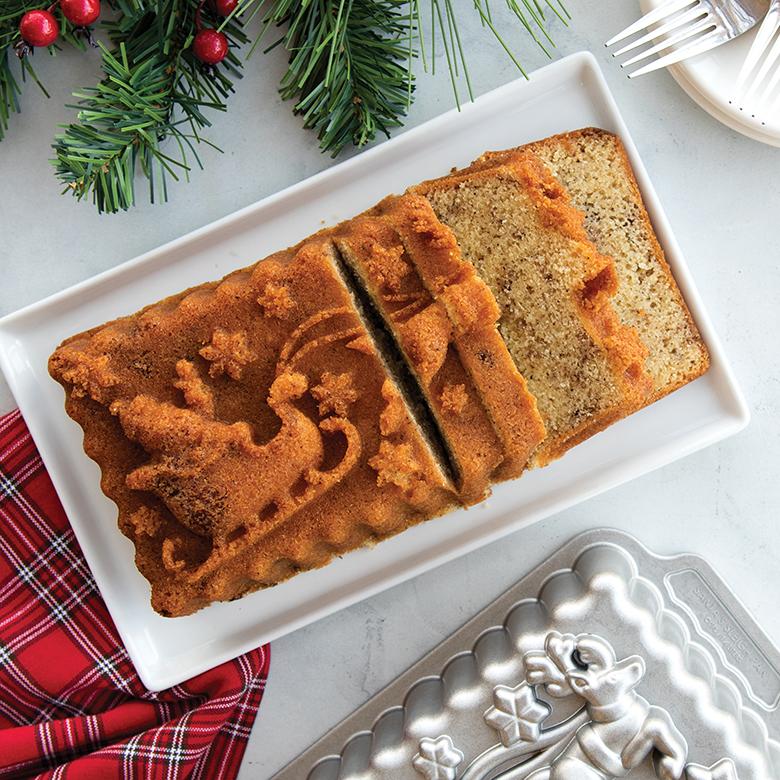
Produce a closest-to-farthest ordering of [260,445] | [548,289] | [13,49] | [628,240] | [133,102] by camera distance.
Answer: [260,445], [548,289], [133,102], [628,240], [13,49]

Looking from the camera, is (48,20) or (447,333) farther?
(48,20)

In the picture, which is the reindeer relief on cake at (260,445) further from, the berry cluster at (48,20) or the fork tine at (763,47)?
the fork tine at (763,47)

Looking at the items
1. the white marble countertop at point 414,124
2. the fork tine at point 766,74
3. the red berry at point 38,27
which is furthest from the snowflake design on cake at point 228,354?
the fork tine at point 766,74

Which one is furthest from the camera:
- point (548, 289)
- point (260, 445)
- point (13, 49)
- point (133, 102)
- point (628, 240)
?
point (13, 49)

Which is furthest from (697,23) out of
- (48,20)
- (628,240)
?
(48,20)

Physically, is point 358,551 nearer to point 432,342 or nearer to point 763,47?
point 432,342

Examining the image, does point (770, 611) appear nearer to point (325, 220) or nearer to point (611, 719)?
point (611, 719)

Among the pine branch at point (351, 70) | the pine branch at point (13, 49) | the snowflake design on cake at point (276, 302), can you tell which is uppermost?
the pine branch at point (13, 49)
